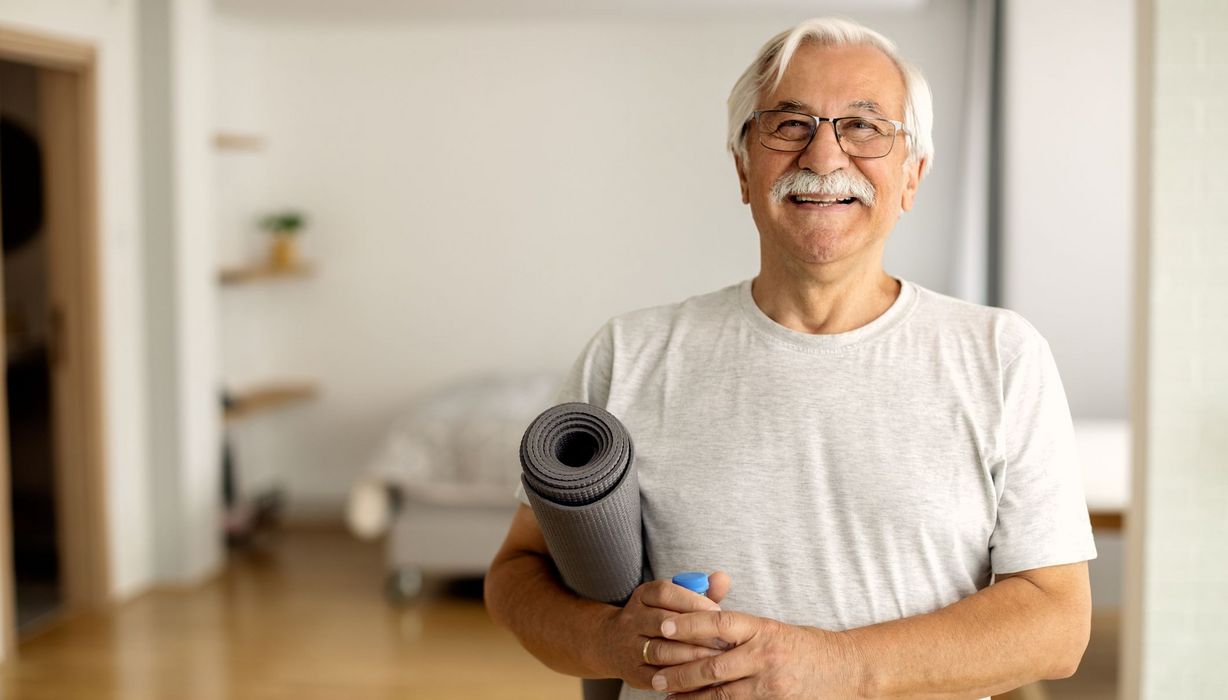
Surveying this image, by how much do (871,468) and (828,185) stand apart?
1.07 feet

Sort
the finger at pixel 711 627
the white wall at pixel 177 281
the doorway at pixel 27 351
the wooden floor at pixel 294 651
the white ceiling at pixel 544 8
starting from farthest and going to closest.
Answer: the white ceiling at pixel 544 8 → the white wall at pixel 177 281 → the doorway at pixel 27 351 → the wooden floor at pixel 294 651 → the finger at pixel 711 627

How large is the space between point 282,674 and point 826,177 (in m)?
3.18

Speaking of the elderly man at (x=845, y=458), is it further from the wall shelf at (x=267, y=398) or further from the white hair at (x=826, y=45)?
the wall shelf at (x=267, y=398)

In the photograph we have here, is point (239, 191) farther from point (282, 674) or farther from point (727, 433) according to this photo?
point (727, 433)

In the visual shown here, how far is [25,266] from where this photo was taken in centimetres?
469

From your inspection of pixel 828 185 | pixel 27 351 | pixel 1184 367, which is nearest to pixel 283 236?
pixel 27 351

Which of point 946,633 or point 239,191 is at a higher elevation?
point 239,191

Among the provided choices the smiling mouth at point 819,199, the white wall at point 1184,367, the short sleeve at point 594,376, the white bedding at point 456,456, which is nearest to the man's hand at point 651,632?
the short sleeve at point 594,376

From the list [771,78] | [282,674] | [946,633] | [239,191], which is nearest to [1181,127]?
[771,78]

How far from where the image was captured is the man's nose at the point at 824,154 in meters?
1.41

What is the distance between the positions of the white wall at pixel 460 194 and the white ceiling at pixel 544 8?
0.17m

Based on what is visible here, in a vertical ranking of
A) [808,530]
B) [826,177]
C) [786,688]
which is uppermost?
[826,177]

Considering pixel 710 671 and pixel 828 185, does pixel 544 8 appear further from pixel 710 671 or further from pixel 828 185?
pixel 710 671

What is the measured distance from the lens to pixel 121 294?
4945mm
